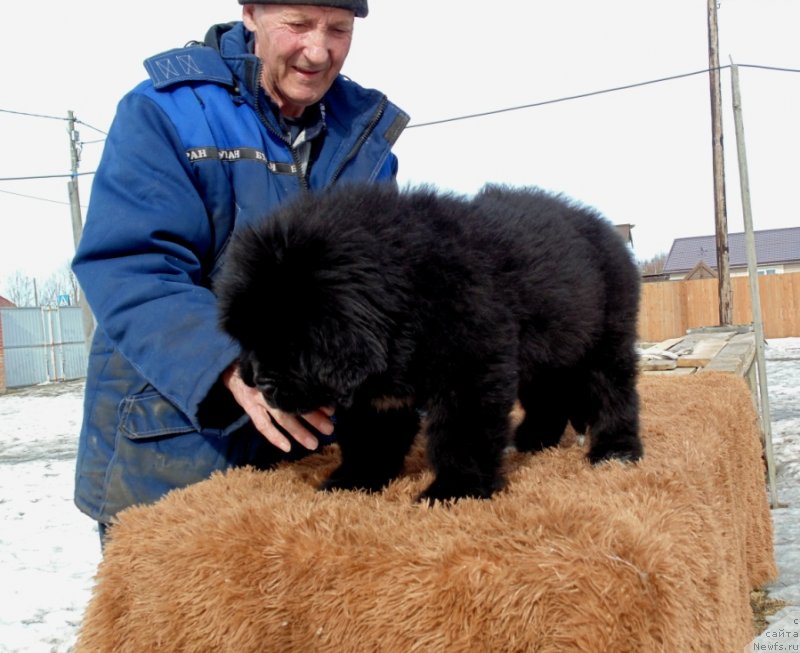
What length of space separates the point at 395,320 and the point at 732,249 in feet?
143

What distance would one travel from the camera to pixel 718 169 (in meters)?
17.7

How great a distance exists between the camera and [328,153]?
2.70 meters

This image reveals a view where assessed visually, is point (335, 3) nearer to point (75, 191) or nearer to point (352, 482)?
point (352, 482)

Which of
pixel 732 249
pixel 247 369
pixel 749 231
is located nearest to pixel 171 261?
pixel 247 369

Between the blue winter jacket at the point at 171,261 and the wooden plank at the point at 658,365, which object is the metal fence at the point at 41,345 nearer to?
the wooden plank at the point at 658,365

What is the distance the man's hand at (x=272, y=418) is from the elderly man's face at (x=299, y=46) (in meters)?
1.14

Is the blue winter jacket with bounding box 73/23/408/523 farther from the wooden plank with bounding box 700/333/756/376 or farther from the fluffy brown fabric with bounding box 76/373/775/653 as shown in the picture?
the wooden plank with bounding box 700/333/756/376

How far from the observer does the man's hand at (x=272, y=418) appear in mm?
1947

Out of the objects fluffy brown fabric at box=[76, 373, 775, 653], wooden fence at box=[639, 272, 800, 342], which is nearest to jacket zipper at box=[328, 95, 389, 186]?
fluffy brown fabric at box=[76, 373, 775, 653]

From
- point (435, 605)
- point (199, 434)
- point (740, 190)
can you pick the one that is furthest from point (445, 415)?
point (740, 190)

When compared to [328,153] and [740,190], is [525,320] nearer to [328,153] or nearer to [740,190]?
[328,153]

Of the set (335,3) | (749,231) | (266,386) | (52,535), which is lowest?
(52,535)

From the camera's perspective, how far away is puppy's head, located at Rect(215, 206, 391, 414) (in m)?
1.74

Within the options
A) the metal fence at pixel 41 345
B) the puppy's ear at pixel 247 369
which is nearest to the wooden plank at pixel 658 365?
the puppy's ear at pixel 247 369
